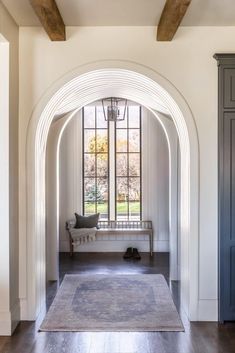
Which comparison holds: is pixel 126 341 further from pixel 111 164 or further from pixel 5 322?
pixel 111 164

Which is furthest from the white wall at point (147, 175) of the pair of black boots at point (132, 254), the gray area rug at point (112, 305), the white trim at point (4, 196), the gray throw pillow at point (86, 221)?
the white trim at point (4, 196)

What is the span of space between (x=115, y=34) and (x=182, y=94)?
0.95 m

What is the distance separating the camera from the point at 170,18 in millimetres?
3449

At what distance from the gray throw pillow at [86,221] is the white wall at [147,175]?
0.34 metres

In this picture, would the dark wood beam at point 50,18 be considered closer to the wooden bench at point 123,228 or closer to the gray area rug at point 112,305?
the gray area rug at point 112,305

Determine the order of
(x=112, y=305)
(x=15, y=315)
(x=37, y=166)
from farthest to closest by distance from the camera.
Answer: (x=112, y=305) → (x=37, y=166) → (x=15, y=315)

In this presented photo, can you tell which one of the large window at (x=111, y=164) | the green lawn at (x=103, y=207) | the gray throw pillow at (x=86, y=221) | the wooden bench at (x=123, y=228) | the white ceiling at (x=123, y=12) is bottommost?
the wooden bench at (x=123, y=228)

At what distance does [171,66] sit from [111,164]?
13.8 ft

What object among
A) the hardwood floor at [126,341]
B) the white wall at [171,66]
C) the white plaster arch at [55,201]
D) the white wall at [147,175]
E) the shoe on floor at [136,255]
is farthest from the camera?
the white wall at [147,175]

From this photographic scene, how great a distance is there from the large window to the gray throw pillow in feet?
1.32

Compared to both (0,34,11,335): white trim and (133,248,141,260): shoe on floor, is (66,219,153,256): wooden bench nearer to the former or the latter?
(133,248,141,260): shoe on floor

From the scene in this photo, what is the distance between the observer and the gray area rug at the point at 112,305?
12.7 ft

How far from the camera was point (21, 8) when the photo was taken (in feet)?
11.5

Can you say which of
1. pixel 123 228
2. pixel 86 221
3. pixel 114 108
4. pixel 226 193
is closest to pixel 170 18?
pixel 226 193
